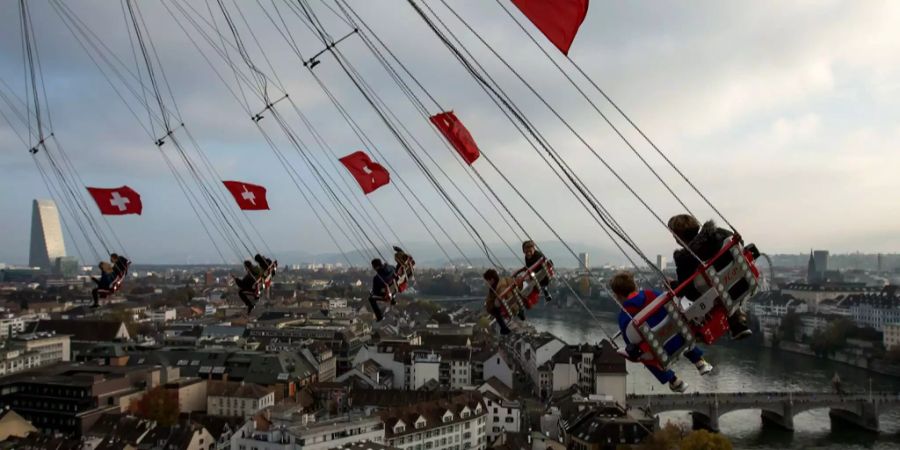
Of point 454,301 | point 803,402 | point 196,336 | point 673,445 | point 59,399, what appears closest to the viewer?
point 673,445

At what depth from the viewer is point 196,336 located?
126 ft

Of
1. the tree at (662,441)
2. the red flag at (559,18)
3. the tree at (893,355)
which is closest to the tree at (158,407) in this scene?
the tree at (662,441)

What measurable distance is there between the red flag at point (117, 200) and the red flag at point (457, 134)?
5028 mm

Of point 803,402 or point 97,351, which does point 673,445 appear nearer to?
point 803,402

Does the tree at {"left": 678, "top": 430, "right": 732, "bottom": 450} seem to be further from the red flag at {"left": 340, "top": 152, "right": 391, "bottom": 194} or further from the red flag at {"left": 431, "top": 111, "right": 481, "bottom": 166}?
the red flag at {"left": 431, "top": 111, "right": 481, "bottom": 166}

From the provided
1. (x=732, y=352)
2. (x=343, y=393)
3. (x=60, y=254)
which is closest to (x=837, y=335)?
(x=732, y=352)

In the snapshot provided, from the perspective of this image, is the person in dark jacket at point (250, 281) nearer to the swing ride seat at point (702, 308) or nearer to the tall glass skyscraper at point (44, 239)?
the swing ride seat at point (702, 308)

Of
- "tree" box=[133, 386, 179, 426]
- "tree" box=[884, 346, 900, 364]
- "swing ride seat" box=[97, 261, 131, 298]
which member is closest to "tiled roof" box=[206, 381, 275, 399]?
"tree" box=[133, 386, 179, 426]

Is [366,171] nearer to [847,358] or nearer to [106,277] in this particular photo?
[106,277]

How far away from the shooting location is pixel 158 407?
21.1m

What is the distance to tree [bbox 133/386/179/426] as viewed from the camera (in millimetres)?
20828

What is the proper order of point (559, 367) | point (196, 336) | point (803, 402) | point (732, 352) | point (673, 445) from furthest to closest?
point (732, 352) → point (196, 336) → point (559, 367) → point (803, 402) → point (673, 445)

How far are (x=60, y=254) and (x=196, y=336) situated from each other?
104 m

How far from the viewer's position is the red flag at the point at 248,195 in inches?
355
